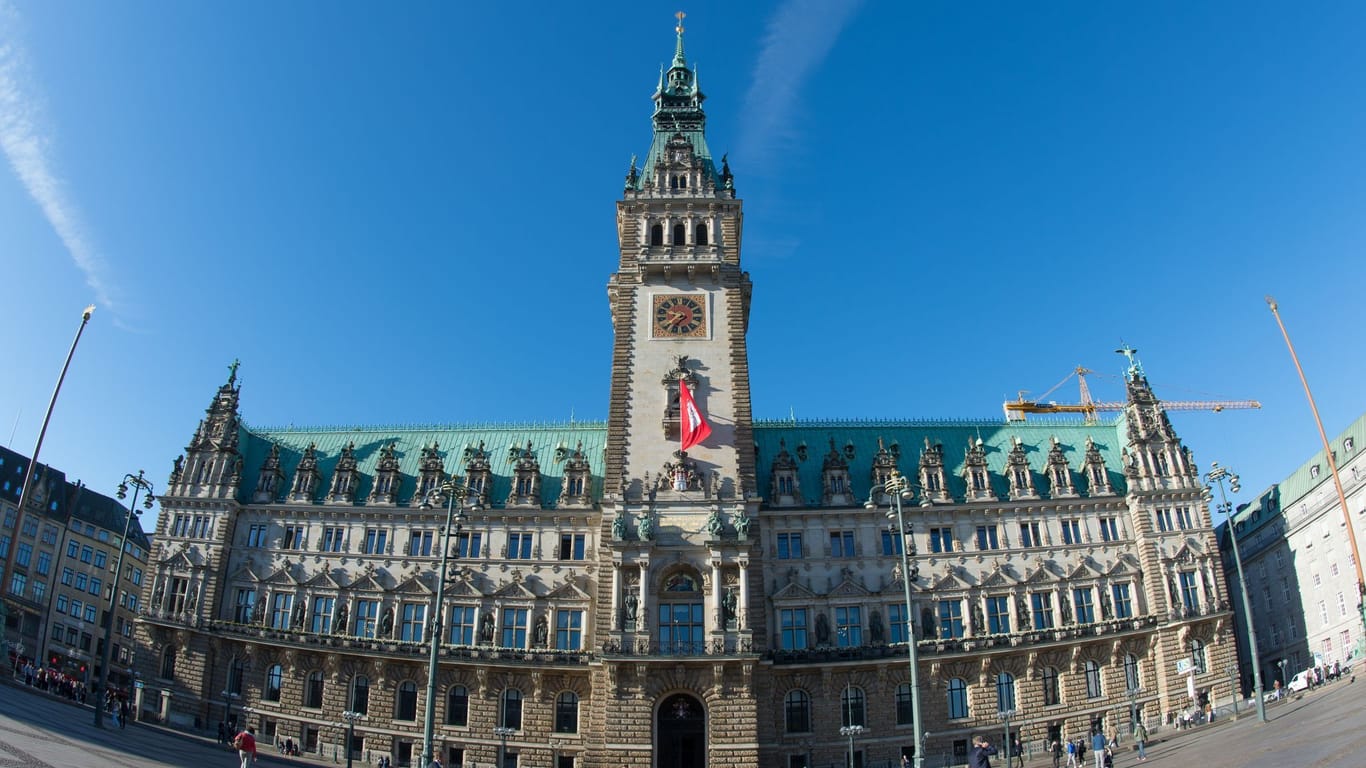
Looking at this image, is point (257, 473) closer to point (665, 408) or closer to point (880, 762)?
point (665, 408)

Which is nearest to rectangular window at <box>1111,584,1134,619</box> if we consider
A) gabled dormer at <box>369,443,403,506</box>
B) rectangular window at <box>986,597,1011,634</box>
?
rectangular window at <box>986,597,1011,634</box>

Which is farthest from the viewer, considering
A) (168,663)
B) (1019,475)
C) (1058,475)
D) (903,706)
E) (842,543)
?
(1058,475)

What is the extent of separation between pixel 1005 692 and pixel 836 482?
18.0 metres

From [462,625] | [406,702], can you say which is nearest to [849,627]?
[462,625]

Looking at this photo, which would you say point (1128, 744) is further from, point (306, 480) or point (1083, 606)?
point (306, 480)

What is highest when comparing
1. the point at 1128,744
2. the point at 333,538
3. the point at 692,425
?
the point at 692,425

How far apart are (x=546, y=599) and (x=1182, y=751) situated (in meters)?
39.2

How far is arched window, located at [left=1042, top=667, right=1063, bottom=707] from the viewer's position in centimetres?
6175

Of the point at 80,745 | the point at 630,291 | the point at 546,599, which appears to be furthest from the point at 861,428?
the point at 80,745

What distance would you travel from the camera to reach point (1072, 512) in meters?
67.8

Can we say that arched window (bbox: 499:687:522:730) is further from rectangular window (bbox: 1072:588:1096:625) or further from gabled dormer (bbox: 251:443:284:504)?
rectangular window (bbox: 1072:588:1096:625)

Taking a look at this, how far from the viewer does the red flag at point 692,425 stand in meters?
63.8

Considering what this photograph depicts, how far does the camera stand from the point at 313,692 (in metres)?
64.1

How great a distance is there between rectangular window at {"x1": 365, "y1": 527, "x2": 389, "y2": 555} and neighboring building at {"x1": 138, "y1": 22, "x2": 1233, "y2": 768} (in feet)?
0.34
